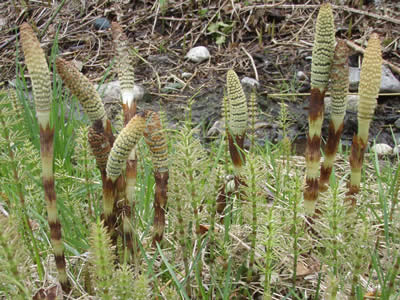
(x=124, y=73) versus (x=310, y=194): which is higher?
(x=124, y=73)

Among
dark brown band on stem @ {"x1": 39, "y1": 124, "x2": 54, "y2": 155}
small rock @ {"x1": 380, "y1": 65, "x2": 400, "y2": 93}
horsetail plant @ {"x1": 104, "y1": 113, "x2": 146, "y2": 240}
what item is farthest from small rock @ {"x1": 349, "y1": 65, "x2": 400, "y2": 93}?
dark brown band on stem @ {"x1": 39, "y1": 124, "x2": 54, "y2": 155}

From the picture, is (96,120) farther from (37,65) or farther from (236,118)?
(236,118)

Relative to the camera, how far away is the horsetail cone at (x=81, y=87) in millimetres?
1218

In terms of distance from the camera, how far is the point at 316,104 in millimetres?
1441

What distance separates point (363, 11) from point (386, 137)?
4.68 ft

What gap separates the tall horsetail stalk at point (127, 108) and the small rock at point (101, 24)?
11.8 ft

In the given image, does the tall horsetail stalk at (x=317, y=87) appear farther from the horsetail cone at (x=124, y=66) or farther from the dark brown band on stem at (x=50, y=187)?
the dark brown band on stem at (x=50, y=187)

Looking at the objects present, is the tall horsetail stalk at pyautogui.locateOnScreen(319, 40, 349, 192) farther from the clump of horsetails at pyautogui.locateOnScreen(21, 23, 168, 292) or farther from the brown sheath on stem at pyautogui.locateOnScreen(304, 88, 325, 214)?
the clump of horsetails at pyautogui.locateOnScreen(21, 23, 168, 292)

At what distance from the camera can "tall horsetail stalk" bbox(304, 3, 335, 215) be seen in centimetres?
131

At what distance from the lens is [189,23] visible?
15.5ft

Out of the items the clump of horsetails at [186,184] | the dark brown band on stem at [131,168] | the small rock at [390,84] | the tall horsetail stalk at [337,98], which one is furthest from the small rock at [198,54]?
the dark brown band on stem at [131,168]

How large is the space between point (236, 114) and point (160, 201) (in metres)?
0.35

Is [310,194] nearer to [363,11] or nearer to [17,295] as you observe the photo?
[17,295]

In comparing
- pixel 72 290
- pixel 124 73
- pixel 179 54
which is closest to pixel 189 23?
pixel 179 54
